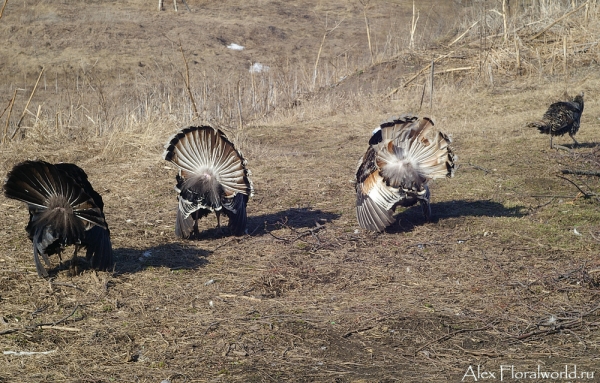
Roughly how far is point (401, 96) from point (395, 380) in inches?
557

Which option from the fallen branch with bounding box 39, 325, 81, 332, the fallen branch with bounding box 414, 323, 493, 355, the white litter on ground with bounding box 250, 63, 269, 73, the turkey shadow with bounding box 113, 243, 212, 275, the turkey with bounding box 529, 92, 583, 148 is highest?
the white litter on ground with bounding box 250, 63, 269, 73

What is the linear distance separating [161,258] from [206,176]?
3.21ft

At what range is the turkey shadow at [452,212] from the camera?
292 inches

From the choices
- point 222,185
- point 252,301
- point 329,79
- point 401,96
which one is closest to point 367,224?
point 222,185

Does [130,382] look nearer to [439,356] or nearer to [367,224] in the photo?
[439,356]

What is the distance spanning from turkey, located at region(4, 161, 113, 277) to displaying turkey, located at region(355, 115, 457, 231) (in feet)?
9.45

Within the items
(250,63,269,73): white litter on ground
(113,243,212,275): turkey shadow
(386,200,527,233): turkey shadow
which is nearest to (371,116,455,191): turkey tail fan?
(386,200,527,233): turkey shadow

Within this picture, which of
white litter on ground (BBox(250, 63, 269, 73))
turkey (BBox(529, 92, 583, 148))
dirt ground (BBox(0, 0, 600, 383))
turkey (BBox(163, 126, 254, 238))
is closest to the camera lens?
dirt ground (BBox(0, 0, 600, 383))

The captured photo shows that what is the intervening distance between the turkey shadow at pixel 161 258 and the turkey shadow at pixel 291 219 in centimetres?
82

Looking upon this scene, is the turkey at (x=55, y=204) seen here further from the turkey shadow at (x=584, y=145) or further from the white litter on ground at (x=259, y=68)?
the white litter on ground at (x=259, y=68)

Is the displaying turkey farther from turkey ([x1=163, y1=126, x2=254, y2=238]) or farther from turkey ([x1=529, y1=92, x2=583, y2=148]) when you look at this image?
turkey ([x1=529, y1=92, x2=583, y2=148])

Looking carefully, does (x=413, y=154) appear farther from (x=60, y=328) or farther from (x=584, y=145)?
(x=584, y=145)

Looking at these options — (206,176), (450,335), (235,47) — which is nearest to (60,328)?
(206,176)

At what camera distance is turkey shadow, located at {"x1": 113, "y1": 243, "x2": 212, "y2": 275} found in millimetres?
6070
